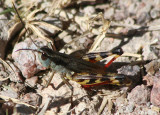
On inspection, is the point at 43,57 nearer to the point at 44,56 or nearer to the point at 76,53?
the point at 44,56


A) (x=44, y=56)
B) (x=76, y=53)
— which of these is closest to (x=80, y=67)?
(x=76, y=53)

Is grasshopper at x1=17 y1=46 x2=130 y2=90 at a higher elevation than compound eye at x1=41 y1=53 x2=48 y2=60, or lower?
lower

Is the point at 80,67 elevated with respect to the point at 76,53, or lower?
lower

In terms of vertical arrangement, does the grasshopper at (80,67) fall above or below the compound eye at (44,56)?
below

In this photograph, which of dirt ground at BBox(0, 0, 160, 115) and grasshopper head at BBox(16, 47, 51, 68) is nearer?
dirt ground at BBox(0, 0, 160, 115)

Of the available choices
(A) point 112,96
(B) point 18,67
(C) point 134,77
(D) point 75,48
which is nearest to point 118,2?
(D) point 75,48
